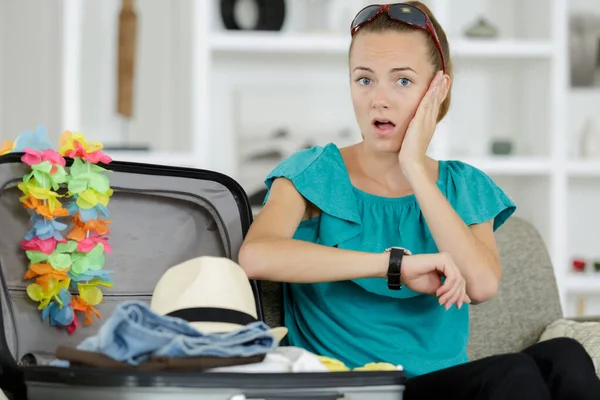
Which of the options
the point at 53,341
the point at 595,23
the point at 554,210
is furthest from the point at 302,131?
the point at 53,341

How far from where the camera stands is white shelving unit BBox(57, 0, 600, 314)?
3785mm

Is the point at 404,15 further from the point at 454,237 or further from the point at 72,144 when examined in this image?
the point at 72,144

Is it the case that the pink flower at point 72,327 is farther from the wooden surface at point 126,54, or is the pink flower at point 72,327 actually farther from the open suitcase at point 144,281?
the wooden surface at point 126,54

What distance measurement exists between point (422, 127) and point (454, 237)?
0.23 metres

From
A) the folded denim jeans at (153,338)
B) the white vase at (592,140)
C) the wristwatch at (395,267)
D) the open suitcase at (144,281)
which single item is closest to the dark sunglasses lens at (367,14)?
the open suitcase at (144,281)

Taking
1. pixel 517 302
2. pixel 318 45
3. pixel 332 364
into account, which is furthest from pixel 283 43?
pixel 332 364

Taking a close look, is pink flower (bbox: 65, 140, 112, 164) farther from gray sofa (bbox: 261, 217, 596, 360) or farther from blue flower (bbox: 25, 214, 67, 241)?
gray sofa (bbox: 261, 217, 596, 360)

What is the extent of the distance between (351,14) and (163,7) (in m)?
0.78

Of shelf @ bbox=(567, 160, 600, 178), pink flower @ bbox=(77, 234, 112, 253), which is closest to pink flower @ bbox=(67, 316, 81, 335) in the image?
pink flower @ bbox=(77, 234, 112, 253)

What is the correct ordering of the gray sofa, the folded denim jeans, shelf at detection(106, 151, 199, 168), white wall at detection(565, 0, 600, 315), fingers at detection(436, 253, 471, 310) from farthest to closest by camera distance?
white wall at detection(565, 0, 600, 315), shelf at detection(106, 151, 199, 168), the gray sofa, fingers at detection(436, 253, 471, 310), the folded denim jeans

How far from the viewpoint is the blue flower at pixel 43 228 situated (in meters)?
1.70

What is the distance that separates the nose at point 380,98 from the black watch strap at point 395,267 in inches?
12.6

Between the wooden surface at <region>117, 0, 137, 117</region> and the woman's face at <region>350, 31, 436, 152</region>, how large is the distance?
2146 mm

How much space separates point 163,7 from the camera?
4047 millimetres
